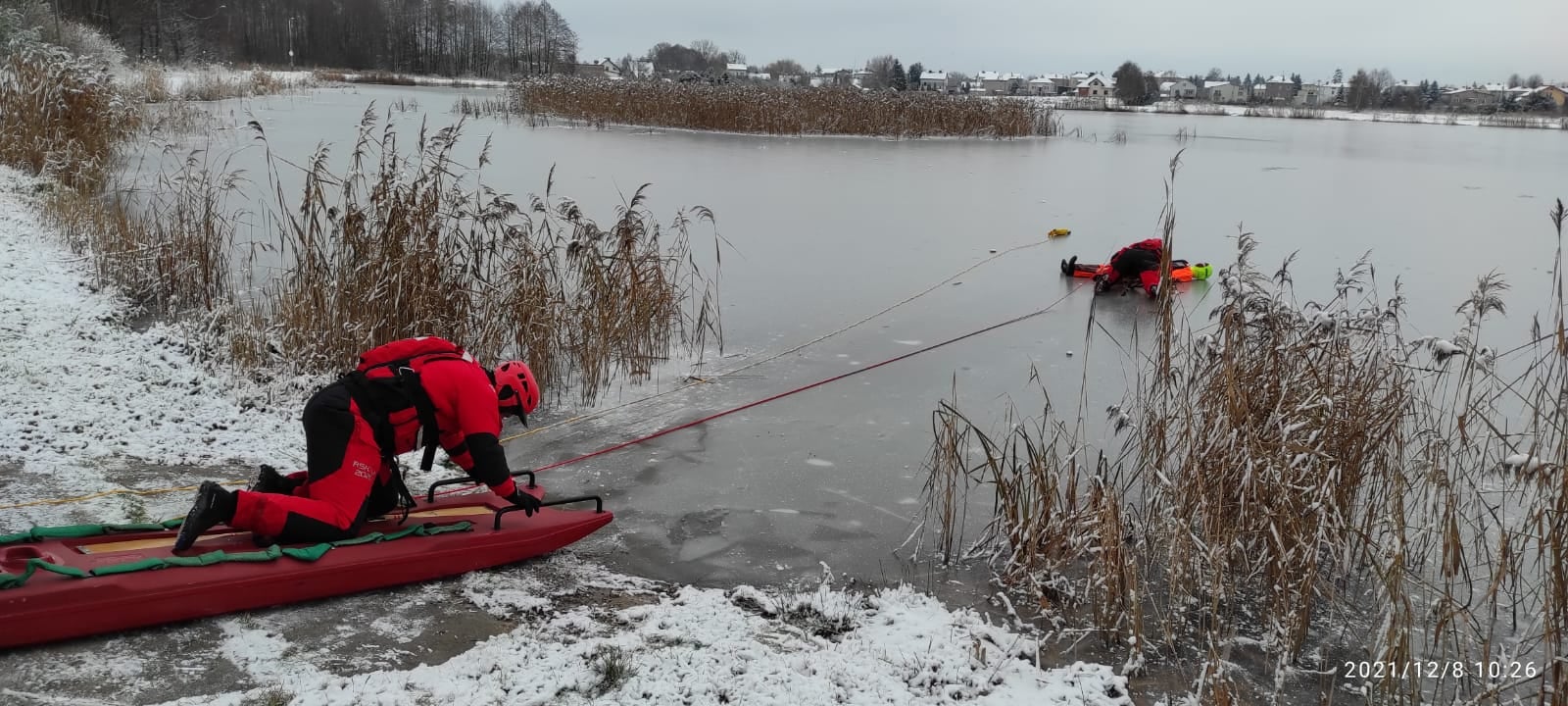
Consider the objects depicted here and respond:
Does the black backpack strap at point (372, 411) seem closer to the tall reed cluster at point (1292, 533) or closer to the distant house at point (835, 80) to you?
the tall reed cluster at point (1292, 533)

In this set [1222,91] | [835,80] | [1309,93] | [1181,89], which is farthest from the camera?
[1222,91]

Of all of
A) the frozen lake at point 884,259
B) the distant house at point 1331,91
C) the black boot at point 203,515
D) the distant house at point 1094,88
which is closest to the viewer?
the black boot at point 203,515

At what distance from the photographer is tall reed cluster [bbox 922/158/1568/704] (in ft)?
8.75

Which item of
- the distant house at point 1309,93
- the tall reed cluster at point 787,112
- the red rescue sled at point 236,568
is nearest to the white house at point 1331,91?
the distant house at point 1309,93

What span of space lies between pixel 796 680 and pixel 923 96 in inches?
769

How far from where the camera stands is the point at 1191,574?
3047mm

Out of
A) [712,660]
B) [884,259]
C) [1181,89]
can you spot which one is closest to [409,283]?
[712,660]

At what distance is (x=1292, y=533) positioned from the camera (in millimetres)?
3053

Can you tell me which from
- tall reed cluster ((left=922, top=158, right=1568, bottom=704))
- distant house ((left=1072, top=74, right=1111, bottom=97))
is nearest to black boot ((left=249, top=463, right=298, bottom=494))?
tall reed cluster ((left=922, top=158, right=1568, bottom=704))

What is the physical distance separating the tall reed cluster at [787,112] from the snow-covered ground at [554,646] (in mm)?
15722

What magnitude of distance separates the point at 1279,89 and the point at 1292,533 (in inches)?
3600

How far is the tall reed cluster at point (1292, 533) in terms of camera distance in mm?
2668

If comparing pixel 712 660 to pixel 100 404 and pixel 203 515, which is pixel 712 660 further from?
pixel 100 404

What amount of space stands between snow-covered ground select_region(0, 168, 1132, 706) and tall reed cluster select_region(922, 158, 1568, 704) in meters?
0.39
